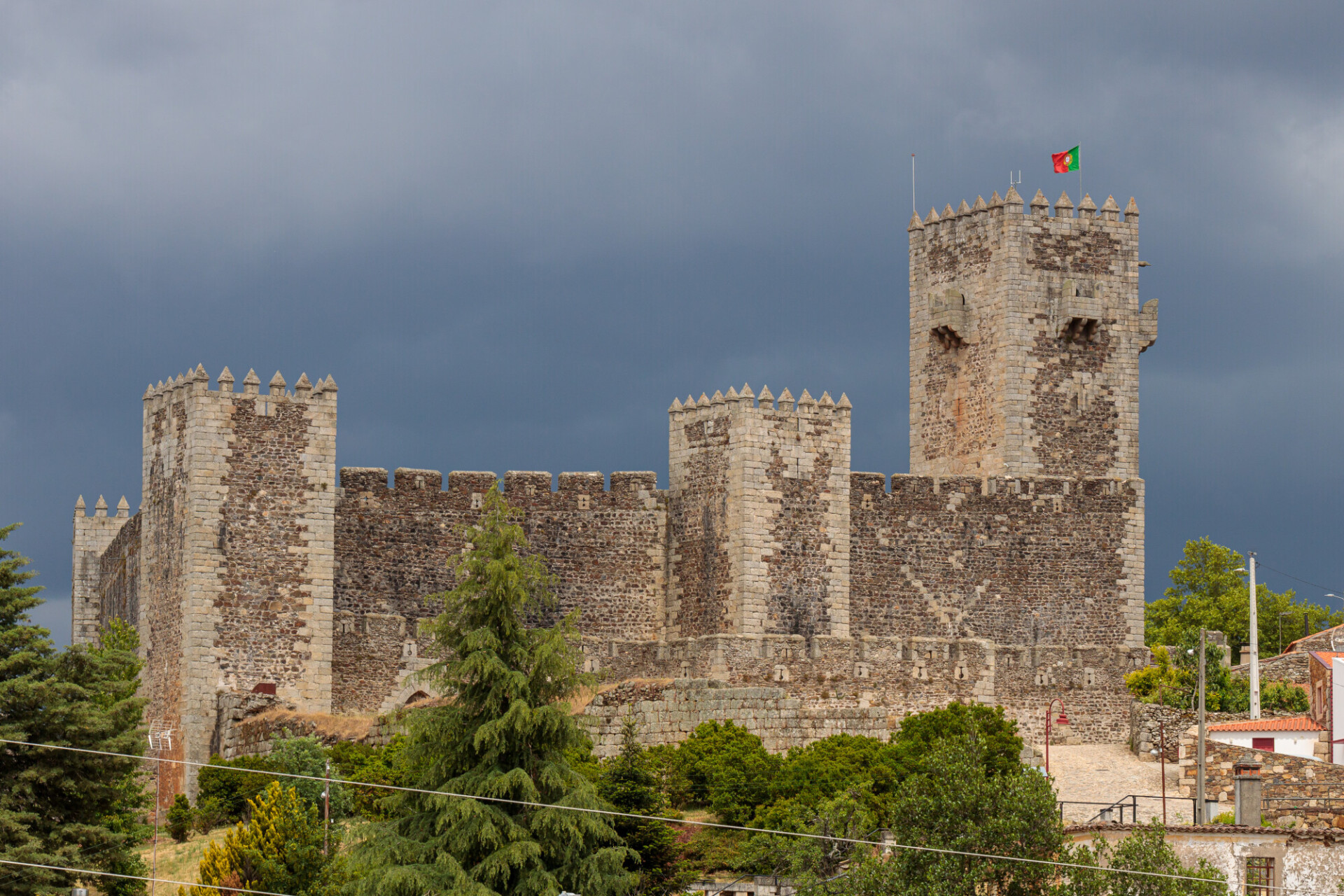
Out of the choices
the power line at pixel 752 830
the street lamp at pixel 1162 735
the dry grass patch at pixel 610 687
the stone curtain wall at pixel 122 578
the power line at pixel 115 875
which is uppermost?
the stone curtain wall at pixel 122 578

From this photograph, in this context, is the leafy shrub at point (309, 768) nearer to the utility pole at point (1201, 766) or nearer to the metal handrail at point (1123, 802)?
the metal handrail at point (1123, 802)

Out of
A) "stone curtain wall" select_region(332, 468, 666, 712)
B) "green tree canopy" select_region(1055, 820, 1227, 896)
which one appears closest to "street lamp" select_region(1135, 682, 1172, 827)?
"green tree canopy" select_region(1055, 820, 1227, 896)

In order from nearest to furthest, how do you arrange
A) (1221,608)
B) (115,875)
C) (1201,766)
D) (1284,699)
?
1. (115,875)
2. (1201,766)
3. (1284,699)
4. (1221,608)

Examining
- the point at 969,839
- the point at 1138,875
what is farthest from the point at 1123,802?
the point at 1138,875

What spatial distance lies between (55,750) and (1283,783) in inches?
813

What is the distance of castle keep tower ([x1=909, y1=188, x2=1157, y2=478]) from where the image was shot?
201 ft

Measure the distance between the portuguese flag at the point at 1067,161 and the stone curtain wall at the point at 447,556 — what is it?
1447cm

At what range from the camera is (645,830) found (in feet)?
138

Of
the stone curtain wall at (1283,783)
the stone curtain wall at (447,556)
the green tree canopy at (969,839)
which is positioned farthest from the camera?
the stone curtain wall at (447,556)

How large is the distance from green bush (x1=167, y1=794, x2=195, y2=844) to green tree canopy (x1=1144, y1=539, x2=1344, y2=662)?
31.5 m

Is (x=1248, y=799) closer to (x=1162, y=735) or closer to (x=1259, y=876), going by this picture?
(x=1259, y=876)

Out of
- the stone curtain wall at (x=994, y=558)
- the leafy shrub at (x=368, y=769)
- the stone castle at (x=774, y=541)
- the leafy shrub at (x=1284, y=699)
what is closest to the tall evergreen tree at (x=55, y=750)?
the leafy shrub at (x=368, y=769)

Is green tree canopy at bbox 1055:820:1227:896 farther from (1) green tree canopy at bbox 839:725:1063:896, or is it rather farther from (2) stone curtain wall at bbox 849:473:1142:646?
(2) stone curtain wall at bbox 849:473:1142:646

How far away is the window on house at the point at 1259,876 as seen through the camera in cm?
3947
